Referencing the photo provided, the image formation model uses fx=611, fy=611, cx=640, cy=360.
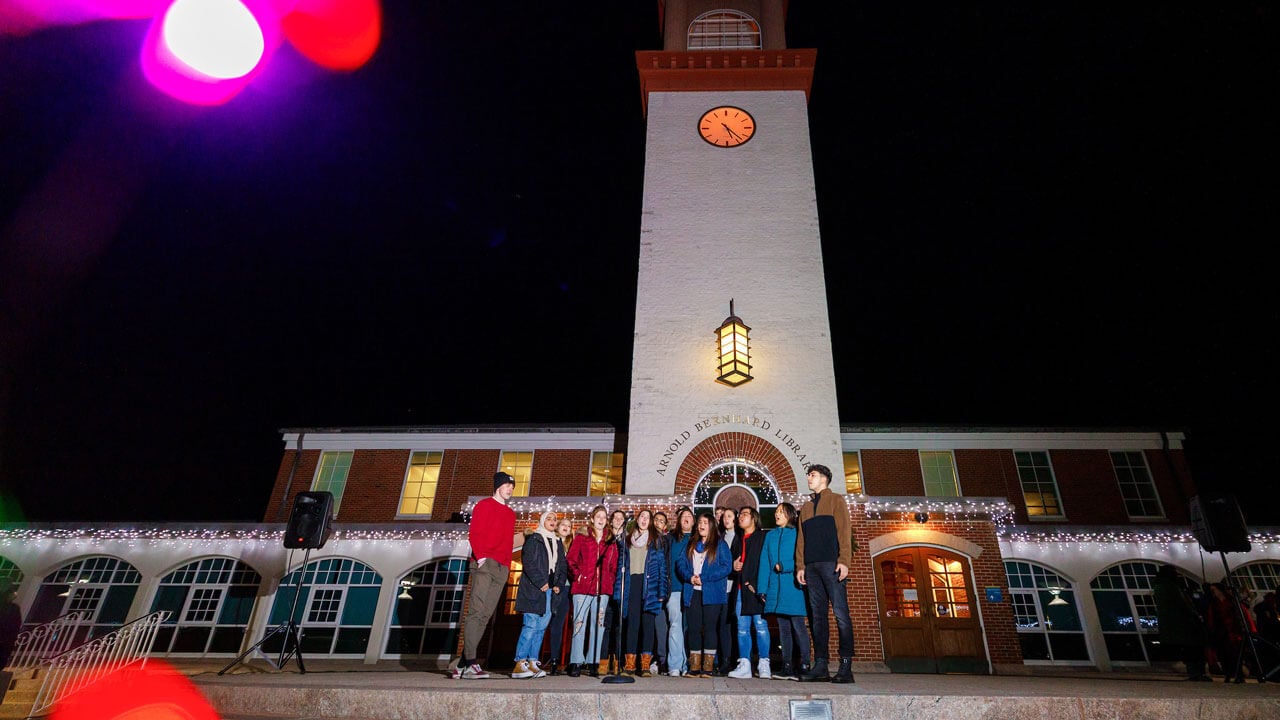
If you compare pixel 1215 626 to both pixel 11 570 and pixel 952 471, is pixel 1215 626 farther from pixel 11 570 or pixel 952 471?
pixel 11 570

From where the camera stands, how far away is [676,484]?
9.76 m

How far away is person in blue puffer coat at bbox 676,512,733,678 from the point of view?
6.52 m

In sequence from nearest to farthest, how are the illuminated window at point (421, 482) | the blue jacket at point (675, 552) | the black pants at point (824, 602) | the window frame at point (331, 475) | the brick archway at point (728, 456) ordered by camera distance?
the black pants at point (824, 602), the blue jacket at point (675, 552), the brick archway at point (728, 456), the illuminated window at point (421, 482), the window frame at point (331, 475)

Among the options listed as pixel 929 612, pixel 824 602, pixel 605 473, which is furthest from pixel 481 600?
pixel 605 473

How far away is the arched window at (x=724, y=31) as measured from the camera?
14.4 meters

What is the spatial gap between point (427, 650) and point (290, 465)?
7.47 meters

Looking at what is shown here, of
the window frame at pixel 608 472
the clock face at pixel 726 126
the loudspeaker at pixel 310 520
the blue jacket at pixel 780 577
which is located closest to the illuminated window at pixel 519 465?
the window frame at pixel 608 472

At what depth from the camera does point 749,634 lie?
20.5 feet

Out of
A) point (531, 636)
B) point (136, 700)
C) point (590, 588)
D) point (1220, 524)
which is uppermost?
point (1220, 524)

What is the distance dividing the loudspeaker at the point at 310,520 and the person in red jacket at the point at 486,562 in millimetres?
6012

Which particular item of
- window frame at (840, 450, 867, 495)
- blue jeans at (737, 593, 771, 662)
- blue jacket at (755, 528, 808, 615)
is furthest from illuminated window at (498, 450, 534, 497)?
blue jacket at (755, 528, 808, 615)

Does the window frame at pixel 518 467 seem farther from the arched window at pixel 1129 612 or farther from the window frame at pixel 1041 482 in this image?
the arched window at pixel 1129 612

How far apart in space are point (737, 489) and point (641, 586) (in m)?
3.27

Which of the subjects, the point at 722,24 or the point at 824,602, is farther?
the point at 722,24
